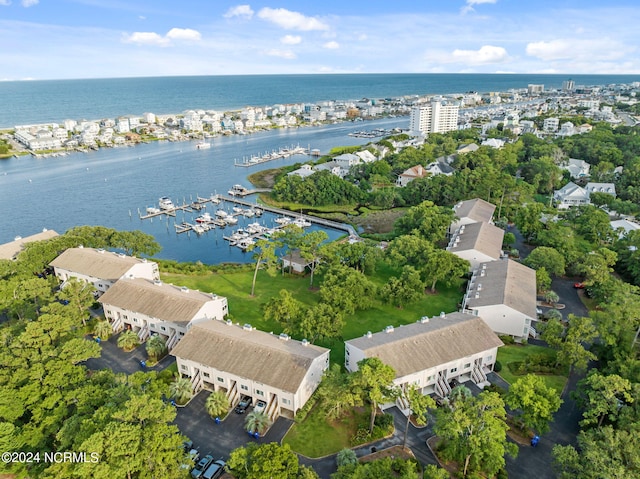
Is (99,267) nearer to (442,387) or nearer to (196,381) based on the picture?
(196,381)

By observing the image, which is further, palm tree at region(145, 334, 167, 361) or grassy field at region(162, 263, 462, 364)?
grassy field at region(162, 263, 462, 364)

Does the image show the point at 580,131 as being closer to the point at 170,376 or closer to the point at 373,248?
the point at 373,248

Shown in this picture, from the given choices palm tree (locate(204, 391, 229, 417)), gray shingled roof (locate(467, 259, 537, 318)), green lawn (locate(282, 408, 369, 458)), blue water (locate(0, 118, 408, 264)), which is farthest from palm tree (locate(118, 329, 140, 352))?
gray shingled roof (locate(467, 259, 537, 318))

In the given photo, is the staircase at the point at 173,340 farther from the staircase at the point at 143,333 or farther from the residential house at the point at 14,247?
the residential house at the point at 14,247

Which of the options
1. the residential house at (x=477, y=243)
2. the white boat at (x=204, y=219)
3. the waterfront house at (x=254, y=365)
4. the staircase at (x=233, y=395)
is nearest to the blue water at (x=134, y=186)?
the white boat at (x=204, y=219)

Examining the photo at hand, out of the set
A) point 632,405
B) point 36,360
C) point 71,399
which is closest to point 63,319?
point 36,360

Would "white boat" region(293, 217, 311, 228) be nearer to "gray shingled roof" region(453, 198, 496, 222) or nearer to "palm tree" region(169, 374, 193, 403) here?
"gray shingled roof" region(453, 198, 496, 222)

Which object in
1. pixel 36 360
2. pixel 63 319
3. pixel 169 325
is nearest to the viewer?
pixel 36 360
